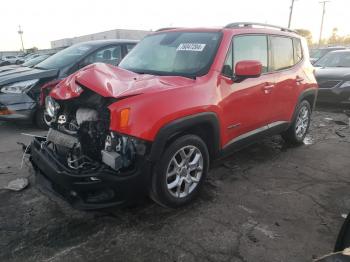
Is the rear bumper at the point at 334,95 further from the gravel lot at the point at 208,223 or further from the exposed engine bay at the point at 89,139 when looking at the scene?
the exposed engine bay at the point at 89,139

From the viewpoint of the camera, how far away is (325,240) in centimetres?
315

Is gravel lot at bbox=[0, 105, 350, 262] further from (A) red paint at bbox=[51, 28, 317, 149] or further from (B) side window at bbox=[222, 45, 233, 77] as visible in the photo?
A: (B) side window at bbox=[222, 45, 233, 77]

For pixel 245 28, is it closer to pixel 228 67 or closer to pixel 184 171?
pixel 228 67

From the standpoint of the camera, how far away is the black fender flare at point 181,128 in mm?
3105

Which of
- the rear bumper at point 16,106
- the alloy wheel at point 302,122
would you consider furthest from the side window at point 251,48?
the rear bumper at point 16,106

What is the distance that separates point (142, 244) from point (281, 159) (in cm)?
299

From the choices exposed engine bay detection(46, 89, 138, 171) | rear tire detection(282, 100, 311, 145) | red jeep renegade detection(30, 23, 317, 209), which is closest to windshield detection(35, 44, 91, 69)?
red jeep renegade detection(30, 23, 317, 209)

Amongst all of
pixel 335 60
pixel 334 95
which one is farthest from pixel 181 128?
pixel 335 60

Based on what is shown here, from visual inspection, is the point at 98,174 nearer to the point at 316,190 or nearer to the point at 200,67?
the point at 200,67

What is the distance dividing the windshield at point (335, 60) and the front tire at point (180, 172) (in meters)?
7.58

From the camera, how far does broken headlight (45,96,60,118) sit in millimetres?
3770

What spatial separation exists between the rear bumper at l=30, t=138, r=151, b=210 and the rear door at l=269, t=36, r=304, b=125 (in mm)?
2463

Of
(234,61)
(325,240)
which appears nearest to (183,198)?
(325,240)

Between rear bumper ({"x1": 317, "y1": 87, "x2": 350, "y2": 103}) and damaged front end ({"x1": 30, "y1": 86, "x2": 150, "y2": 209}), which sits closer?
damaged front end ({"x1": 30, "y1": 86, "x2": 150, "y2": 209})
